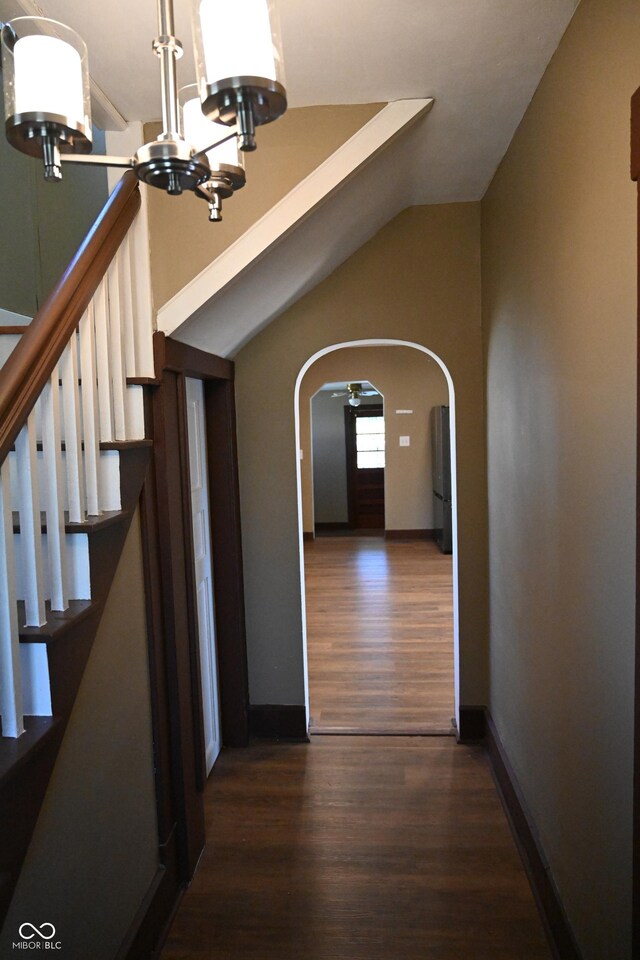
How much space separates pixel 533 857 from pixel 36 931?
179cm

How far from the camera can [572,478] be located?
6.28ft

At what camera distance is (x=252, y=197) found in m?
2.34

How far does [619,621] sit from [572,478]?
49 centimetres

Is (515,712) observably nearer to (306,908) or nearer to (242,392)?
(306,908)

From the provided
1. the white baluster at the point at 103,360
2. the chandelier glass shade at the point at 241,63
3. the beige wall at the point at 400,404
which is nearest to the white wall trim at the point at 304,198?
the white baluster at the point at 103,360

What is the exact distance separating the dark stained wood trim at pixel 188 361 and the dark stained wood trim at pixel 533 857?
7.40 ft

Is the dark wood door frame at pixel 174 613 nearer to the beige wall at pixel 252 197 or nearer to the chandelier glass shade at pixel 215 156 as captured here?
the beige wall at pixel 252 197

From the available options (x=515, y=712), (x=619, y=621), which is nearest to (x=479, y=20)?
(x=619, y=621)

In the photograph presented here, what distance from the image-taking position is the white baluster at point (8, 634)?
139 cm

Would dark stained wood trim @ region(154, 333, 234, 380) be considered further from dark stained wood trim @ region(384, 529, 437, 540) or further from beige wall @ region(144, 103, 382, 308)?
dark stained wood trim @ region(384, 529, 437, 540)

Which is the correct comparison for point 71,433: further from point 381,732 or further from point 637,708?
point 381,732

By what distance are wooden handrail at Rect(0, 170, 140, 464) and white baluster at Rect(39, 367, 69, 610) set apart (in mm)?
75

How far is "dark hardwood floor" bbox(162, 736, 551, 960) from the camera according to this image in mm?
2291

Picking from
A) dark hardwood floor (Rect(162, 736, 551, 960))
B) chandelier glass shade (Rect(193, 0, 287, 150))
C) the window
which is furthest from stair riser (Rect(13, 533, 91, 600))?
the window
